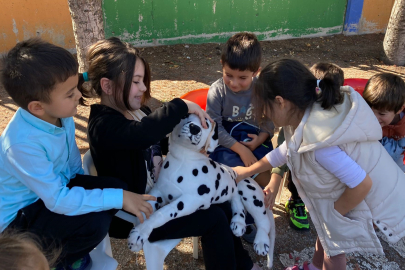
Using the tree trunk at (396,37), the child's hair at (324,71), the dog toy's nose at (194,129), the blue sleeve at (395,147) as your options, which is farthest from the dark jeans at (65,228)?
the tree trunk at (396,37)

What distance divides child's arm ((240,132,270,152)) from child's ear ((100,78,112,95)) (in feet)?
3.14

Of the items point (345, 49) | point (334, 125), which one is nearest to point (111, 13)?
point (345, 49)

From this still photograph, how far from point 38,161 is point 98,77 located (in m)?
0.55

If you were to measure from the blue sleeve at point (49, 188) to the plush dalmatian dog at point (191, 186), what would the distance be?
21 centimetres

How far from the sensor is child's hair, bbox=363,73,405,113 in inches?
83.4

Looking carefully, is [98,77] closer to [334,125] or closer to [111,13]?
[334,125]

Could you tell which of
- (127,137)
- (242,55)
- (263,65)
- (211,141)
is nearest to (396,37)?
(263,65)

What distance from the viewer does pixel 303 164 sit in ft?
5.54

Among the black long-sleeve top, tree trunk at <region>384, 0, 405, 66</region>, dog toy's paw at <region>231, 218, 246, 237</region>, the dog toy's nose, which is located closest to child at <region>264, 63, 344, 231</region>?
dog toy's paw at <region>231, 218, 246, 237</region>

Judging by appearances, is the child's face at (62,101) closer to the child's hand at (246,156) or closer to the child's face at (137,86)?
the child's face at (137,86)

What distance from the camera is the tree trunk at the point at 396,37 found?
580cm

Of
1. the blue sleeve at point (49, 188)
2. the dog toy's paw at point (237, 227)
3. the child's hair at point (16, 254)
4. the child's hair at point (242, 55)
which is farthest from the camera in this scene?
the child's hair at point (242, 55)

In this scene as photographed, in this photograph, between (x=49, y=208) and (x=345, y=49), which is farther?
(x=345, y=49)

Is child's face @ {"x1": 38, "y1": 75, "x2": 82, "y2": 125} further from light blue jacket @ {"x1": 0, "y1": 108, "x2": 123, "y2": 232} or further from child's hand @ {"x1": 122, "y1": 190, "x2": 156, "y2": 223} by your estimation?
child's hand @ {"x1": 122, "y1": 190, "x2": 156, "y2": 223}
